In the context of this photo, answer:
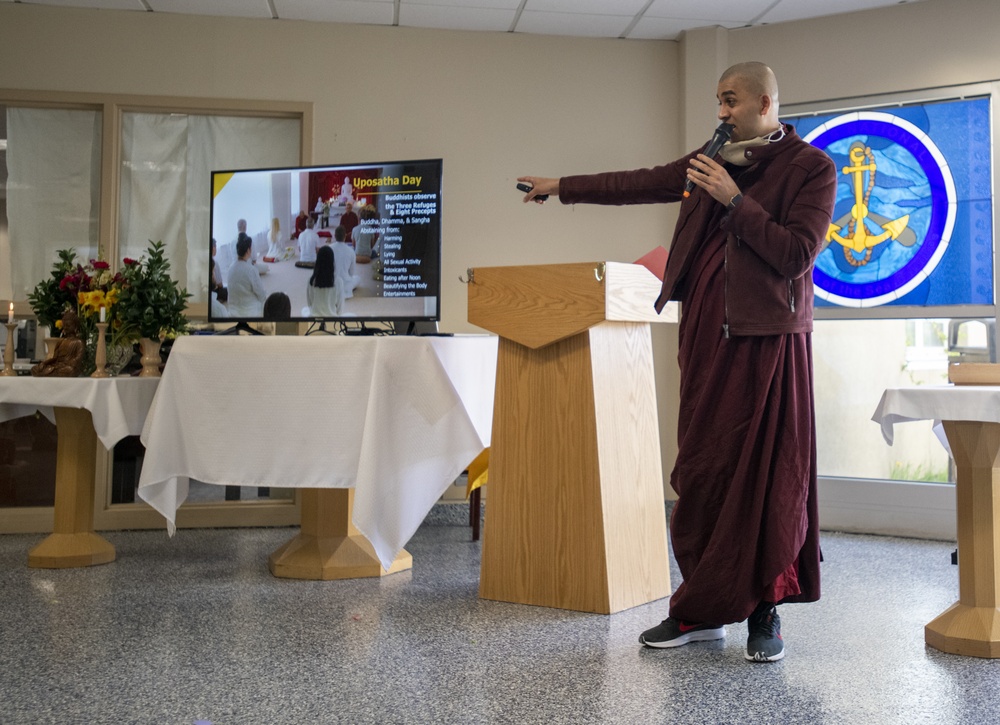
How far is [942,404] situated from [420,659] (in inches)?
56.5

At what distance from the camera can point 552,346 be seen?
9.32 feet

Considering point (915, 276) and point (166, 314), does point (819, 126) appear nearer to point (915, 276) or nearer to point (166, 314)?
point (915, 276)

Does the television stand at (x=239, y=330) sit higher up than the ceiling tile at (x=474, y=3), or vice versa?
the ceiling tile at (x=474, y=3)

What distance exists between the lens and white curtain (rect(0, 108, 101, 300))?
446 cm

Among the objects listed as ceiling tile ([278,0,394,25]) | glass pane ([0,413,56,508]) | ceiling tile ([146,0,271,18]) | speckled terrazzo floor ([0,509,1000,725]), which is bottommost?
speckled terrazzo floor ([0,509,1000,725])

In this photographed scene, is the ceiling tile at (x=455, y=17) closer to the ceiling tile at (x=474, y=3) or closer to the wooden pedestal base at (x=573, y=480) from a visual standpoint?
A: the ceiling tile at (x=474, y=3)

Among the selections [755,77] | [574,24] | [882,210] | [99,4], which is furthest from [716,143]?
[99,4]

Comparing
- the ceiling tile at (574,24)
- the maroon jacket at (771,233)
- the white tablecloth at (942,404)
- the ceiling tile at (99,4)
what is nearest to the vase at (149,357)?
the ceiling tile at (99,4)

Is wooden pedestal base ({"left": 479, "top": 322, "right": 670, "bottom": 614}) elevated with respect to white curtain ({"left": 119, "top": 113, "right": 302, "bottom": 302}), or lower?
lower

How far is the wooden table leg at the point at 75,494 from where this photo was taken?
11.5 feet

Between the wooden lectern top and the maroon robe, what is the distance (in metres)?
0.32

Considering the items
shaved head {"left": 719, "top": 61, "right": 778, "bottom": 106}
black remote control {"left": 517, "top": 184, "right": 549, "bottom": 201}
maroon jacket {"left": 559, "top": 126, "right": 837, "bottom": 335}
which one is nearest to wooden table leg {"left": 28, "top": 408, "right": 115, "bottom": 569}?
black remote control {"left": 517, "top": 184, "right": 549, "bottom": 201}

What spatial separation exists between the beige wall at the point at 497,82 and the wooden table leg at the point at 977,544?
2.36 metres

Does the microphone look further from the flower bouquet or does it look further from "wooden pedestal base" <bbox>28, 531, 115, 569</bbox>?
"wooden pedestal base" <bbox>28, 531, 115, 569</bbox>
